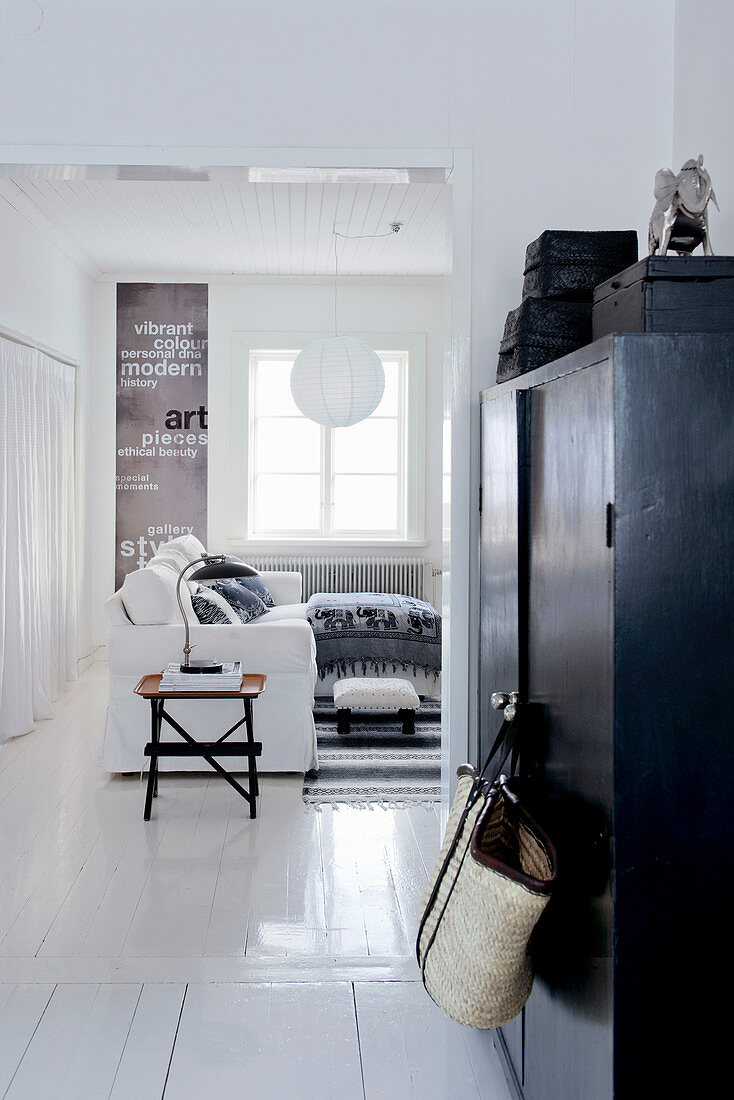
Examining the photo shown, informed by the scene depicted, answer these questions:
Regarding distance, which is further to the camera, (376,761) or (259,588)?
(259,588)

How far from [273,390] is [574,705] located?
6.24 metres

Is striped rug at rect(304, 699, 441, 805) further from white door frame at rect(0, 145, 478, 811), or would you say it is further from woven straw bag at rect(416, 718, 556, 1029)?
woven straw bag at rect(416, 718, 556, 1029)

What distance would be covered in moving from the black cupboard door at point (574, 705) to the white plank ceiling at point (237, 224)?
3.01m

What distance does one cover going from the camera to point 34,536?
5.47 meters

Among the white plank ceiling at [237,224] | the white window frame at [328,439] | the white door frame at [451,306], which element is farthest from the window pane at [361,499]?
the white door frame at [451,306]

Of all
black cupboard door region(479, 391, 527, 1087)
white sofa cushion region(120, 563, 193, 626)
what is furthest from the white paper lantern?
black cupboard door region(479, 391, 527, 1087)

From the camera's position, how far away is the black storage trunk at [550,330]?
2037 mm

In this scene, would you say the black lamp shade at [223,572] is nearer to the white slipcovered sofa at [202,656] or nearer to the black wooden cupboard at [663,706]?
the white slipcovered sofa at [202,656]

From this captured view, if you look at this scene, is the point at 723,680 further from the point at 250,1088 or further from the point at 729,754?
the point at 250,1088

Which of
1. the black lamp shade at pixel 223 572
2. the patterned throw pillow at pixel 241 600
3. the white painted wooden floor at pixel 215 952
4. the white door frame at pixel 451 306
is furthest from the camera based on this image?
the patterned throw pillow at pixel 241 600

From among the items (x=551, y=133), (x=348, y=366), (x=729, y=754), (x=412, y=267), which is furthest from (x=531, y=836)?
(x=412, y=267)

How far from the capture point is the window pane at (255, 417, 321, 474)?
755 cm

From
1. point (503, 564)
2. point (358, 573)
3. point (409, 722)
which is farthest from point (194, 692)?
point (358, 573)

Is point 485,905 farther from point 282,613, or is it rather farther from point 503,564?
point 282,613
